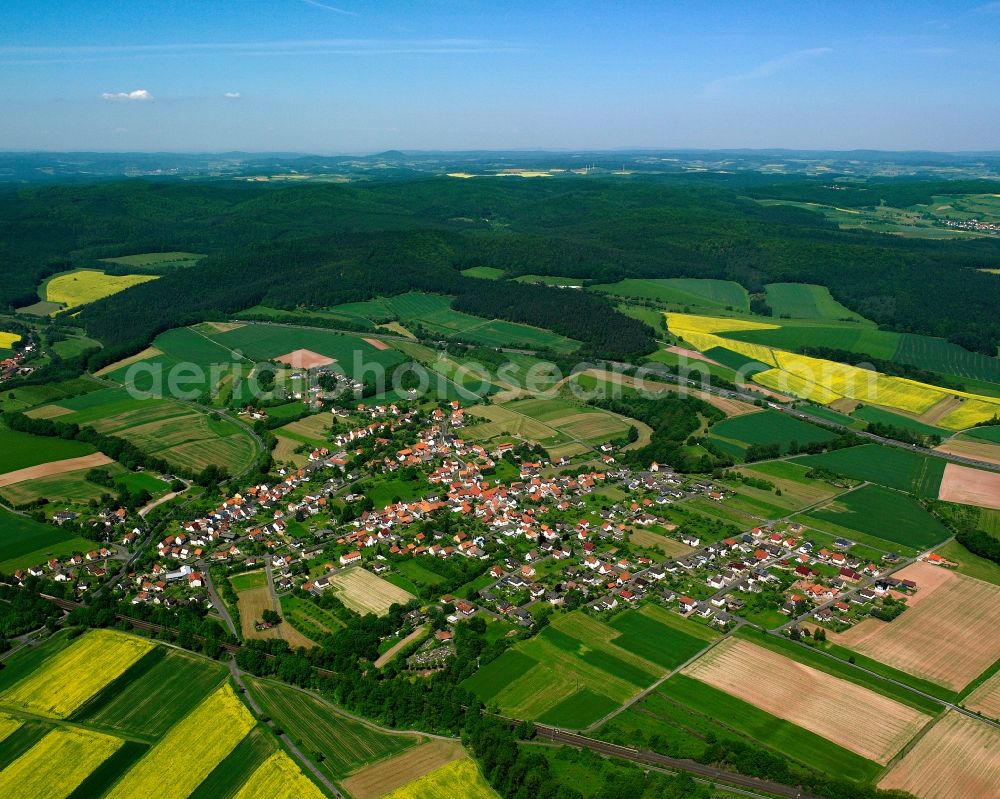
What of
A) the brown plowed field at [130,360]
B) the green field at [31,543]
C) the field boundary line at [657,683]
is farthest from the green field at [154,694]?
the brown plowed field at [130,360]

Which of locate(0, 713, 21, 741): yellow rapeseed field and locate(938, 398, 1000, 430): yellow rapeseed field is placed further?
locate(938, 398, 1000, 430): yellow rapeseed field

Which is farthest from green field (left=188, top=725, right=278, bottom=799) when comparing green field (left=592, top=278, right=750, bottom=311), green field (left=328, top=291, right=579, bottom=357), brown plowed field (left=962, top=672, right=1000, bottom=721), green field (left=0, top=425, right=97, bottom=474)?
green field (left=592, top=278, right=750, bottom=311)

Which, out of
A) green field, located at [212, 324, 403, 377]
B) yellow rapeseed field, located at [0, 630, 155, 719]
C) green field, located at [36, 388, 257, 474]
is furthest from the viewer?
green field, located at [212, 324, 403, 377]

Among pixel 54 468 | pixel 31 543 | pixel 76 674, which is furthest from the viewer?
pixel 54 468

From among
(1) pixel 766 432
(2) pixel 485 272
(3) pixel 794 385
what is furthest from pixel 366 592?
(2) pixel 485 272

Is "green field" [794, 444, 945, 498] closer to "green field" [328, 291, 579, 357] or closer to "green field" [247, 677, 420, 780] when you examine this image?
"green field" [328, 291, 579, 357]

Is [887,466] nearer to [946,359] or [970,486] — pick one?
[970,486]
